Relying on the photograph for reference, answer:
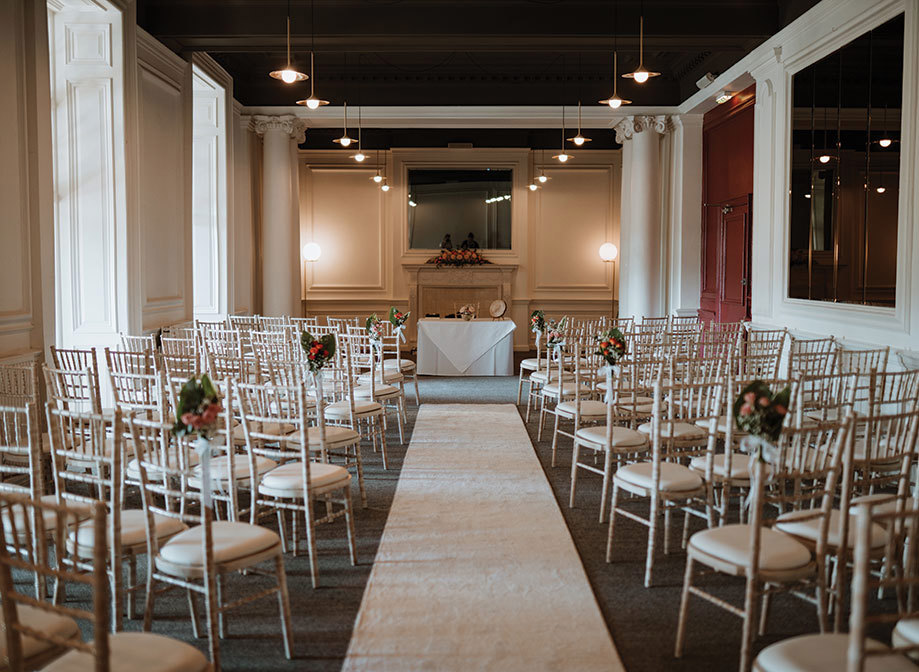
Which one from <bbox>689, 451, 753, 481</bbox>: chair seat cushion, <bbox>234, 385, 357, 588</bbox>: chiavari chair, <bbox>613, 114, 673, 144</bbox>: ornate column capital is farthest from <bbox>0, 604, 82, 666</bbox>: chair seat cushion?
<bbox>613, 114, 673, 144</bbox>: ornate column capital

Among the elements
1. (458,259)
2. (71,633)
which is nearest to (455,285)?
(458,259)

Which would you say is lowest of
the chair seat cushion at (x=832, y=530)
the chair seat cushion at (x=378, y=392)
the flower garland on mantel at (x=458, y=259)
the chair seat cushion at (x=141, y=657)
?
the chair seat cushion at (x=141, y=657)

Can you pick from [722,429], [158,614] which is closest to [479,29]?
[722,429]

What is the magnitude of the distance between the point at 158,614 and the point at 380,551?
4.01ft

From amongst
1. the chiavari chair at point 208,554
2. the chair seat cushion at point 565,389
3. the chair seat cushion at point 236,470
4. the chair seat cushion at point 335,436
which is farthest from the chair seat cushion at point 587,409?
the chiavari chair at point 208,554

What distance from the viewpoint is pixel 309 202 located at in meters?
14.9

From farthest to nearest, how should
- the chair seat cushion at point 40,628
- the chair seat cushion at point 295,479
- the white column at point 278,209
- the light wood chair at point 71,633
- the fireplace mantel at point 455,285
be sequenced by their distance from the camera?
the fireplace mantel at point 455,285, the white column at point 278,209, the chair seat cushion at point 295,479, the chair seat cushion at point 40,628, the light wood chair at point 71,633

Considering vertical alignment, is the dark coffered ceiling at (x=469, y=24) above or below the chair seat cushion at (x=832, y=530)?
above

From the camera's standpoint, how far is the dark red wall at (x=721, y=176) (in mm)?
9898

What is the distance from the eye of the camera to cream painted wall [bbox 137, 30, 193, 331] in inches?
303

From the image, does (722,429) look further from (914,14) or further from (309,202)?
(309,202)

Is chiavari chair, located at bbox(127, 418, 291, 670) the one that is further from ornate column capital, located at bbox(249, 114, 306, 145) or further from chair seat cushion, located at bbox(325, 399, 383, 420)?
ornate column capital, located at bbox(249, 114, 306, 145)

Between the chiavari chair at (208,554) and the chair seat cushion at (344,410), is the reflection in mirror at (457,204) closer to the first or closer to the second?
the chair seat cushion at (344,410)

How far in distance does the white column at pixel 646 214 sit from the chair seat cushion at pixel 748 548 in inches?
359
